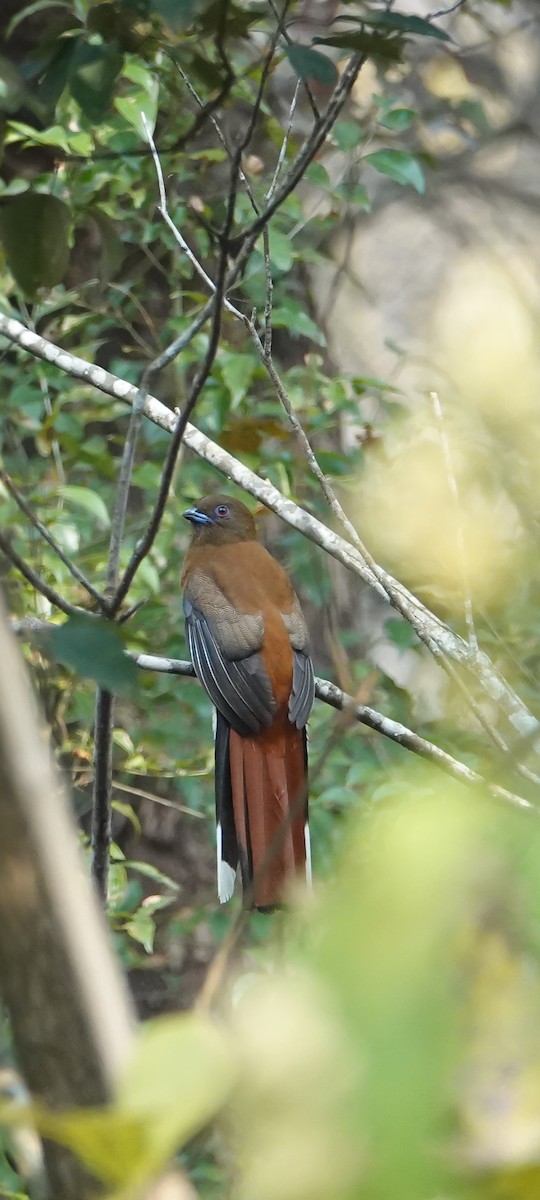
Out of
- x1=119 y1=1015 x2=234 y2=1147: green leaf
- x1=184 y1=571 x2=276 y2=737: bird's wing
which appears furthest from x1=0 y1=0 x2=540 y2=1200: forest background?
x1=184 y1=571 x2=276 y2=737: bird's wing

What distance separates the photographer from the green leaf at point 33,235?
3.96 feet

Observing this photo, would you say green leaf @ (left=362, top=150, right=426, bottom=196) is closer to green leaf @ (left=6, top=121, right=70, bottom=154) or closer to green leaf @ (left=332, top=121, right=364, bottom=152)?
green leaf @ (left=332, top=121, right=364, bottom=152)

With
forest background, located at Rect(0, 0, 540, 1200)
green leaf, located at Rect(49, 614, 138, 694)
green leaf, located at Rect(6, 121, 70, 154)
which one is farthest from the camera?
green leaf, located at Rect(6, 121, 70, 154)

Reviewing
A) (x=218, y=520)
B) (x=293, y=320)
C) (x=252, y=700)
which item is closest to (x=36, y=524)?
(x=252, y=700)

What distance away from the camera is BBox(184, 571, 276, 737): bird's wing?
2818 millimetres

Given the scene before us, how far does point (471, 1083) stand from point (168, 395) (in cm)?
391

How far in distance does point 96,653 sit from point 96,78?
0.72m

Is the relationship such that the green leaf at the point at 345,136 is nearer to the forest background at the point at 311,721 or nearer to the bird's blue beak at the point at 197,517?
the forest background at the point at 311,721

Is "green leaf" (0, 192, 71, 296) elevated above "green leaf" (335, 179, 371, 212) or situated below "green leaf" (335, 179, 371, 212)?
above

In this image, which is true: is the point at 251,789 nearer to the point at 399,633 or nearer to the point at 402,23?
the point at 399,633

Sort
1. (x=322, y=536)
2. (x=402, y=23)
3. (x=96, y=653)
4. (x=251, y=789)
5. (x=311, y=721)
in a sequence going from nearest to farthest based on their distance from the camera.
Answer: (x=96, y=653) → (x=402, y=23) → (x=322, y=536) → (x=251, y=789) → (x=311, y=721)

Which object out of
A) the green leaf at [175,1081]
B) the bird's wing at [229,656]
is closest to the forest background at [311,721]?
the green leaf at [175,1081]

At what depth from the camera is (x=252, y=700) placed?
2830 mm

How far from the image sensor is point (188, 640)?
296 centimetres
